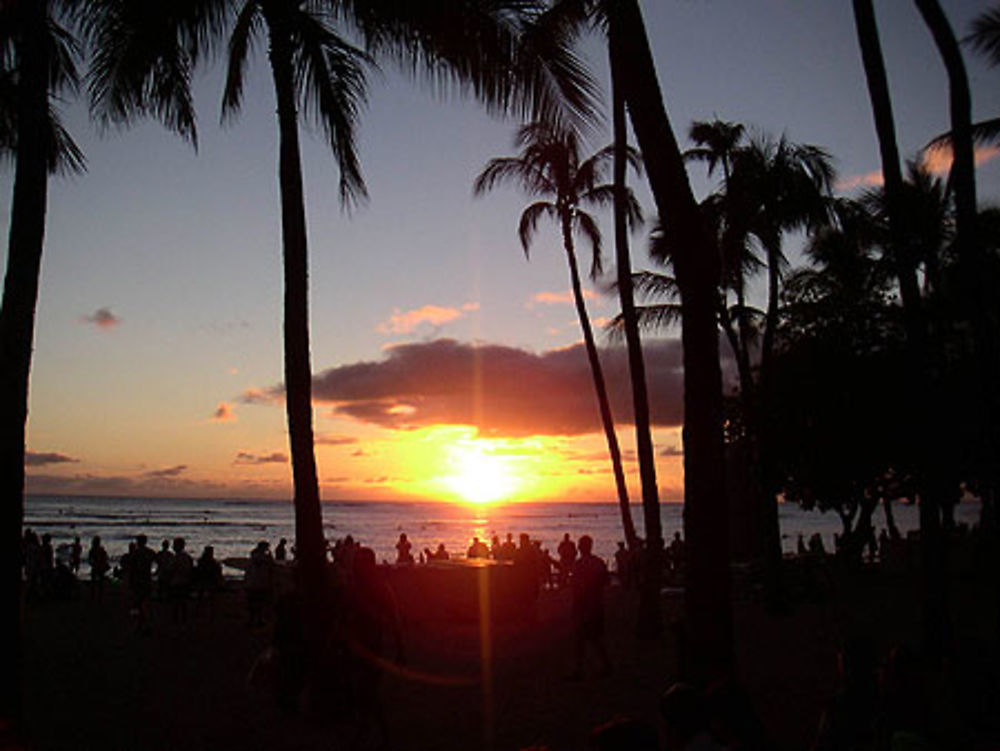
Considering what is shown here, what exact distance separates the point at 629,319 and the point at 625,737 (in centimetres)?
1481

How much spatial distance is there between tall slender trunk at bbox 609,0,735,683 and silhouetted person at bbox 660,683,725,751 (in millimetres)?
2801

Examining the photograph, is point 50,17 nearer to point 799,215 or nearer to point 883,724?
point 883,724

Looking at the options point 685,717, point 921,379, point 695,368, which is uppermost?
point 921,379

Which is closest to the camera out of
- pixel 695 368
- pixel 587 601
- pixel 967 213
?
pixel 695 368

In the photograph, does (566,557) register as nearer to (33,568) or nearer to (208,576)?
(208,576)

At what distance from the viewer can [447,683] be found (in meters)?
12.1

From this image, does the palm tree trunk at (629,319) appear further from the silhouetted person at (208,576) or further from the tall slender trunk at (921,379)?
the silhouetted person at (208,576)

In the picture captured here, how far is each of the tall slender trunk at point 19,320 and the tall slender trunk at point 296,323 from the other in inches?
114

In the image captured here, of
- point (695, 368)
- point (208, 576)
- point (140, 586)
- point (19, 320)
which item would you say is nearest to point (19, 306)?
point (19, 320)

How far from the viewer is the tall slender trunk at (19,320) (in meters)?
8.00

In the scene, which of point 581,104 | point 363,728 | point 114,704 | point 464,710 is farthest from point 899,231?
point 114,704

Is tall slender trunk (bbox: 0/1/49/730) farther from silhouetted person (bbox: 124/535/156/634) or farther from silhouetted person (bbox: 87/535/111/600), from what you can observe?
silhouetted person (bbox: 87/535/111/600)

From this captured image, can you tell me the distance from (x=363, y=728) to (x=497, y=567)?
11.9m

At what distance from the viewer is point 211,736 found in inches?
360
